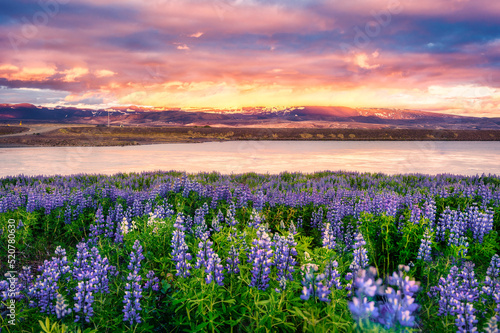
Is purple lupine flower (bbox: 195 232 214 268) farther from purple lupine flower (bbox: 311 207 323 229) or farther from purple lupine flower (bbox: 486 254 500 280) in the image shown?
purple lupine flower (bbox: 311 207 323 229)

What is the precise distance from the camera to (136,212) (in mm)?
8062

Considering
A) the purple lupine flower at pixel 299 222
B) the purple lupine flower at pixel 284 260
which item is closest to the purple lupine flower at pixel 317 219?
the purple lupine flower at pixel 299 222

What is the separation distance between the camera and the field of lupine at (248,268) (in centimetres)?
313

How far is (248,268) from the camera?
12.9 ft

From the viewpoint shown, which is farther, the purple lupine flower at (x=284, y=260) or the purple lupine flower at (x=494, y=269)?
the purple lupine flower at (x=494, y=269)

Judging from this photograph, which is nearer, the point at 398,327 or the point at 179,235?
the point at 398,327

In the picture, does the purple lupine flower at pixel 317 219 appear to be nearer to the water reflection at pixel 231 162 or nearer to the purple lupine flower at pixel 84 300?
the purple lupine flower at pixel 84 300

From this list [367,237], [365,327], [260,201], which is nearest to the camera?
[365,327]

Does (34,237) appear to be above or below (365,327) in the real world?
below

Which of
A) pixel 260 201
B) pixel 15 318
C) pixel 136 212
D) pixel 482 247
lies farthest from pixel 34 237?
pixel 482 247

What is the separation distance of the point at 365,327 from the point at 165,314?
8.59 feet

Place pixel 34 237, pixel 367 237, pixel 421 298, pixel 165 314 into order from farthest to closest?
pixel 34 237, pixel 367 237, pixel 421 298, pixel 165 314

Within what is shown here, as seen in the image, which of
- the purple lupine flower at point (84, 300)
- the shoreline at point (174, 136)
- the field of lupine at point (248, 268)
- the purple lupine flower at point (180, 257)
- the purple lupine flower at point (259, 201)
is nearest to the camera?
the field of lupine at point (248, 268)

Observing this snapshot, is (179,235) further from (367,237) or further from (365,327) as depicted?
(367,237)
